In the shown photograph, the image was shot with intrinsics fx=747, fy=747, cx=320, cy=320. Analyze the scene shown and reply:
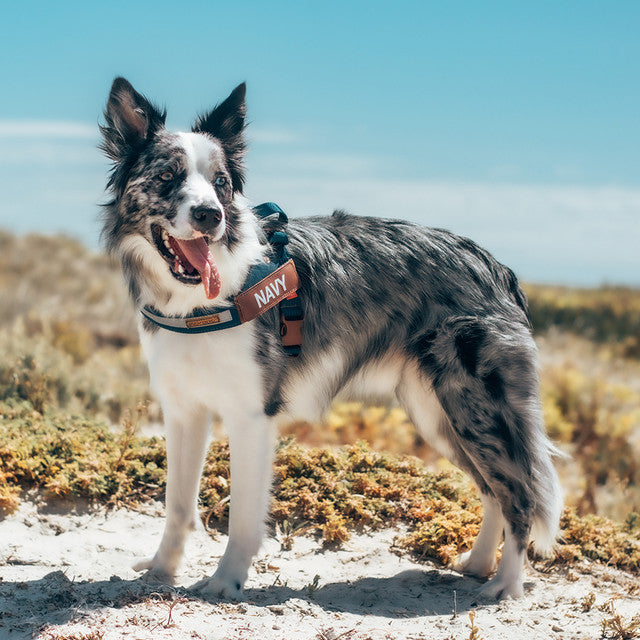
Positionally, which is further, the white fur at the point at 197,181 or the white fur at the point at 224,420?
the white fur at the point at 224,420

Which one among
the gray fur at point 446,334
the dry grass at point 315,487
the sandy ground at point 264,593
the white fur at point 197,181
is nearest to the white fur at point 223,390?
the white fur at point 197,181

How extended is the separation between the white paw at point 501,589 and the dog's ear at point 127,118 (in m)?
3.27

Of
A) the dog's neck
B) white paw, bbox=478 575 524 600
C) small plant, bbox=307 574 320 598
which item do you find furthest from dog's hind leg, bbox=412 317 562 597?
the dog's neck

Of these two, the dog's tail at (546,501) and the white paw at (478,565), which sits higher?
the dog's tail at (546,501)

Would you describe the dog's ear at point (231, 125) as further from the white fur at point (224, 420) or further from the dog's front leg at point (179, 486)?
the dog's front leg at point (179, 486)

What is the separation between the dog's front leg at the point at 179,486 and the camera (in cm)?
443

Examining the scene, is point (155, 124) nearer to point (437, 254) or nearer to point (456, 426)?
point (437, 254)

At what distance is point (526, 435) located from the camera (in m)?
4.55

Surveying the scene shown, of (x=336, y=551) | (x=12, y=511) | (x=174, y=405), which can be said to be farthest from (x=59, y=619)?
(x=336, y=551)

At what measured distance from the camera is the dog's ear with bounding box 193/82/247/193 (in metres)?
4.22

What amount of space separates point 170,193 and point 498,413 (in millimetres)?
2299

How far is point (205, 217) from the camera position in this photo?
3564mm

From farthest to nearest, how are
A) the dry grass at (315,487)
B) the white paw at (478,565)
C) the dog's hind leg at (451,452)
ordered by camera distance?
the dry grass at (315,487), the white paw at (478,565), the dog's hind leg at (451,452)

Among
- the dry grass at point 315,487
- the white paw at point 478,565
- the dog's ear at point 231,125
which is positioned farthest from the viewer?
the dry grass at point 315,487
